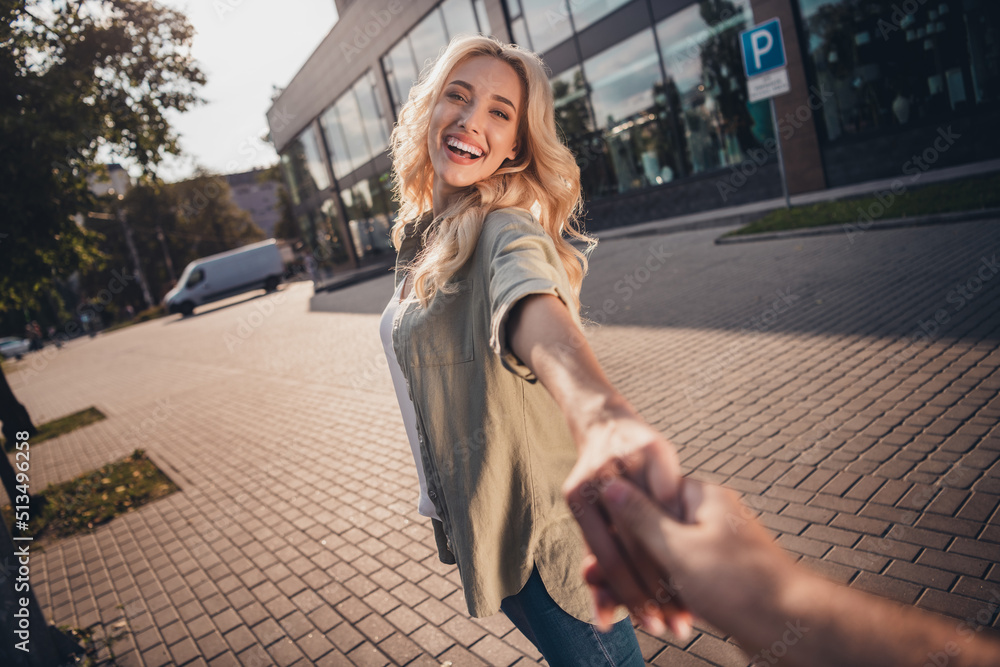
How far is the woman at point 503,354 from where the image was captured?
1.03 metres

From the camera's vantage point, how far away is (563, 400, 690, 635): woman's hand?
64 centimetres

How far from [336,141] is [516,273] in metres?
35.0

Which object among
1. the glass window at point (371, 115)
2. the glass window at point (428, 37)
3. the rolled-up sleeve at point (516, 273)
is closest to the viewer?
the rolled-up sleeve at point (516, 273)

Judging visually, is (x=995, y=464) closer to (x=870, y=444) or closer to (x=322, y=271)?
(x=870, y=444)

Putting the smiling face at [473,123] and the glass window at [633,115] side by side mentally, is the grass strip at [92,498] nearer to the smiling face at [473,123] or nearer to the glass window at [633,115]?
the smiling face at [473,123]

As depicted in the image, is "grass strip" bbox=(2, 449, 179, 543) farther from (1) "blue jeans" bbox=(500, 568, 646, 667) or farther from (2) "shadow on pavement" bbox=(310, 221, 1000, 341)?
(1) "blue jeans" bbox=(500, 568, 646, 667)

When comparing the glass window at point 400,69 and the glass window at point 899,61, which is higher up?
the glass window at point 400,69

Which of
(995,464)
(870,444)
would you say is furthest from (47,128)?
(995,464)

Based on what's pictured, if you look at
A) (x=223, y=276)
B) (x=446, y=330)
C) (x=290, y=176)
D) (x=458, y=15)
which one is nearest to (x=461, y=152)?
(x=446, y=330)

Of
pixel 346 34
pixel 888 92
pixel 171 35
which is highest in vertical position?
pixel 346 34

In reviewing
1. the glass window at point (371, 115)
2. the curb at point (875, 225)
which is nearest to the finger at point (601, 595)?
the curb at point (875, 225)

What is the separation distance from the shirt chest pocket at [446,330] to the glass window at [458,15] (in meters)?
21.5

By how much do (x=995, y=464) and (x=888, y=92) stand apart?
1260cm

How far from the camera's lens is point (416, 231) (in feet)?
6.26
